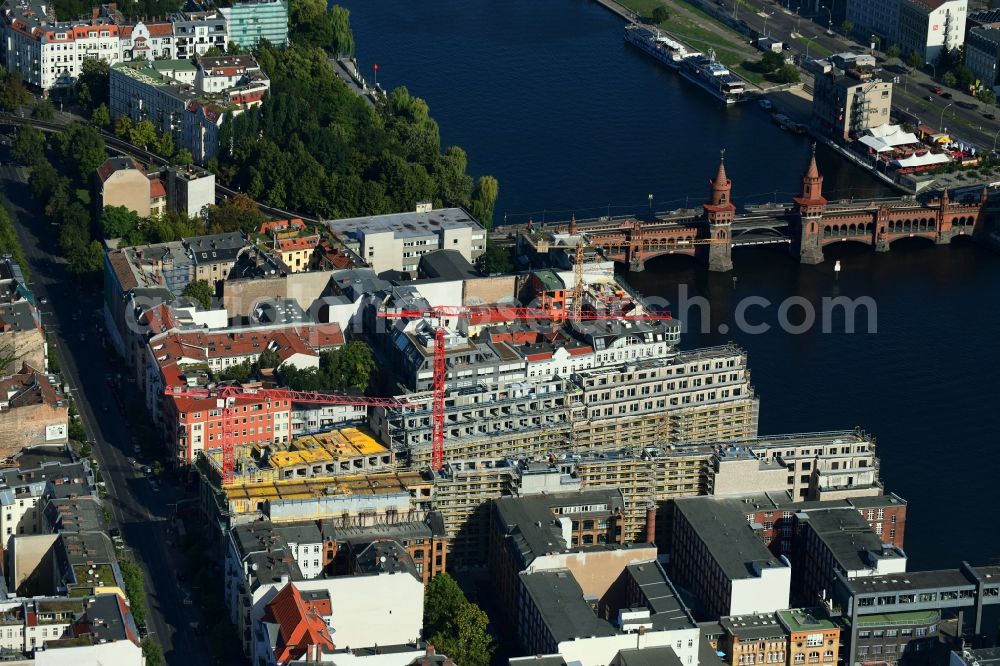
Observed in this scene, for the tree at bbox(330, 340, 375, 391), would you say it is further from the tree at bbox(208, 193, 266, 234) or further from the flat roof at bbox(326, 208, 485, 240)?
the tree at bbox(208, 193, 266, 234)

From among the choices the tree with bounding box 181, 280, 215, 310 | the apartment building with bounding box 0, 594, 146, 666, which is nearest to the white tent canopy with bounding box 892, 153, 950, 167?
the tree with bounding box 181, 280, 215, 310

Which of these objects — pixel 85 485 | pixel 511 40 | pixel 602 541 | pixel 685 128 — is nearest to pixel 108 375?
pixel 85 485

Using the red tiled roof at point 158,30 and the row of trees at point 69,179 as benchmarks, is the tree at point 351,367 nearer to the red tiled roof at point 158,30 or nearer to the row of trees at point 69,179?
the row of trees at point 69,179

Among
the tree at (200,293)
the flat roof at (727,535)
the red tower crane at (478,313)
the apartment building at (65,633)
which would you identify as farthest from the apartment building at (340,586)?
the tree at (200,293)

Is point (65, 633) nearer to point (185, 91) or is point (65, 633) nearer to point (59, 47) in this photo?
point (185, 91)

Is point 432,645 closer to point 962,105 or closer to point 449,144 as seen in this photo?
point 449,144

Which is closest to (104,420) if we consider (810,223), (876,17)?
(810,223)
